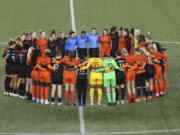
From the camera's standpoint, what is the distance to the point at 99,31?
28.2m

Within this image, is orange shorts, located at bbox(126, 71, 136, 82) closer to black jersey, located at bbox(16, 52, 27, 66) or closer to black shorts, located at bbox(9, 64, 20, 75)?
black jersey, located at bbox(16, 52, 27, 66)

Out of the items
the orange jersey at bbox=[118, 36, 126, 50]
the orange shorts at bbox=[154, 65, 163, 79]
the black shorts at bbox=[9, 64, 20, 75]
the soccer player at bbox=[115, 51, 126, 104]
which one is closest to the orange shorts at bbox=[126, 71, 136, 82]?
the soccer player at bbox=[115, 51, 126, 104]

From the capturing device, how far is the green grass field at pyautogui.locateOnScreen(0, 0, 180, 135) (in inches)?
671

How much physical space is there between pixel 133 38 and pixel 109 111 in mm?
4609

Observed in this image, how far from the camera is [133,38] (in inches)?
852

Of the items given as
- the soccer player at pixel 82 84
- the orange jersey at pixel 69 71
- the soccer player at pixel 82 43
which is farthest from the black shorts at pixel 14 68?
the soccer player at pixel 82 43

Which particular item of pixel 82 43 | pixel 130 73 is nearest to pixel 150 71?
pixel 130 73

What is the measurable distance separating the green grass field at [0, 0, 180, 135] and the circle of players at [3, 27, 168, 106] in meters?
0.46

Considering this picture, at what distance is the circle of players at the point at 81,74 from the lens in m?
18.5

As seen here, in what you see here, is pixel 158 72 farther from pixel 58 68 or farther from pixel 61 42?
pixel 61 42

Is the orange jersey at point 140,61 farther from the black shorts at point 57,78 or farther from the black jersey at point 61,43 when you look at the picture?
the black jersey at point 61,43

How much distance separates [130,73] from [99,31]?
9846 mm

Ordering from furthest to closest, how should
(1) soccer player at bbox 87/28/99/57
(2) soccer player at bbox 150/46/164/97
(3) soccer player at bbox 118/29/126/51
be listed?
(1) soccer player at bbox 87/28/99/57, (3) soccer player at bbox 118/29/126/51, (2) soccer player at bbox 150/46/164/97

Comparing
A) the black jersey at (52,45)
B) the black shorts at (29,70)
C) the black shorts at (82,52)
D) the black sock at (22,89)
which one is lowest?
the black sock at (22,89)
